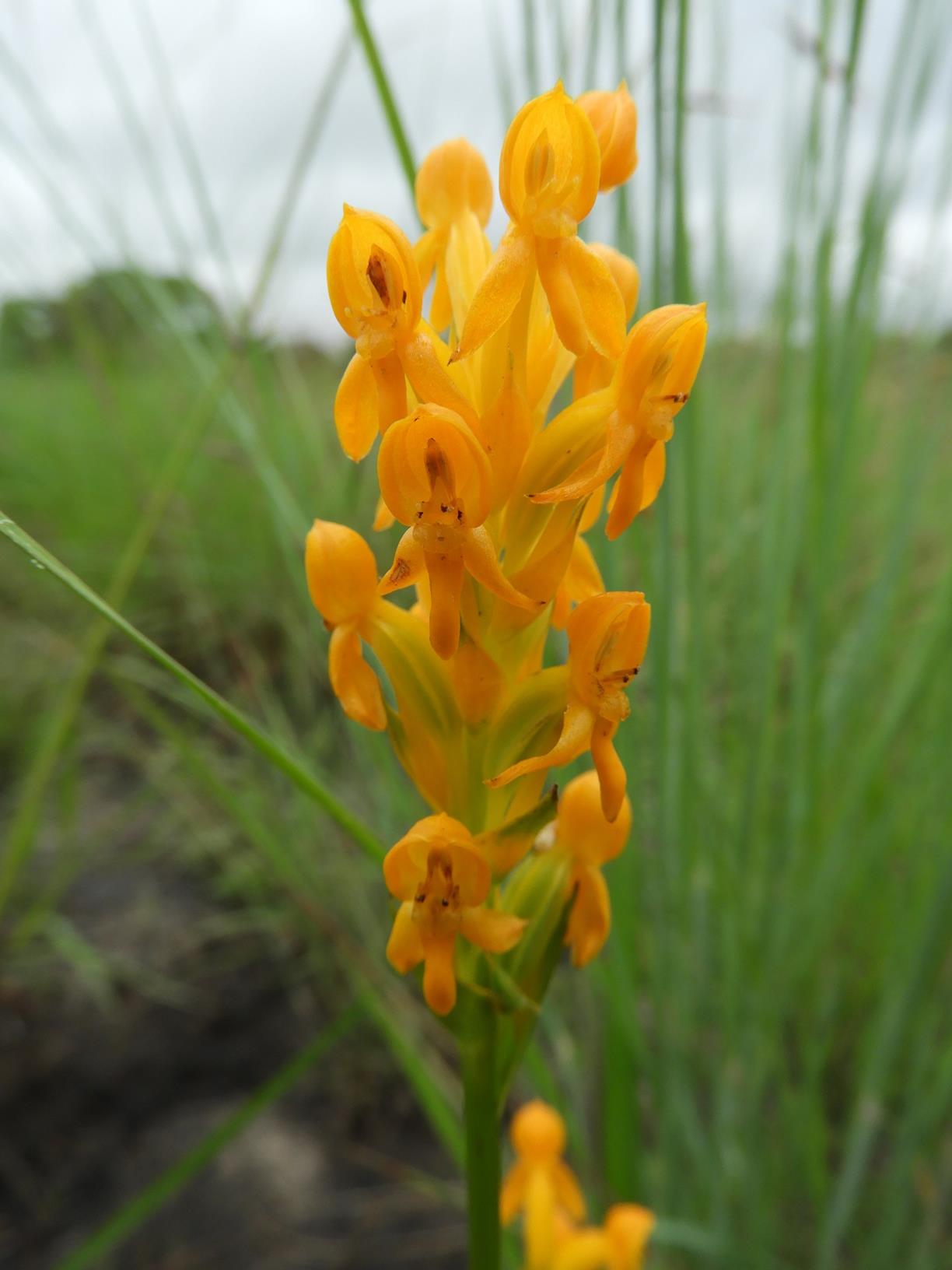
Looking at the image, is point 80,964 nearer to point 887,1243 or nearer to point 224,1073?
point 224,1073

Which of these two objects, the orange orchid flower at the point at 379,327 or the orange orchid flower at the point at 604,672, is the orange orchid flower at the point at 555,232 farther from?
the orange orchid flower at the point at 604,672

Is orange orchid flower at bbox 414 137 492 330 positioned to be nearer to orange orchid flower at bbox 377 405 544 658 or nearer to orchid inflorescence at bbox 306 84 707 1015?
orchid inflorescence at bbox 306 84 707 1015

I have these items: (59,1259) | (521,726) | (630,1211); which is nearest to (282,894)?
(59,1259)

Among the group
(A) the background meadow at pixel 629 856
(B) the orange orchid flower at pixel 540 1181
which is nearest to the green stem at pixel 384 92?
(A) the background meadow at pixel 629 856

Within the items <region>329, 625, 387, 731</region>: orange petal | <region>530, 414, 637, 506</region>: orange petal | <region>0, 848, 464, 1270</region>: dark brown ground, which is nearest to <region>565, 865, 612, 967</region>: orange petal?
<region>329, 625, 387, 731</region>: orange petal

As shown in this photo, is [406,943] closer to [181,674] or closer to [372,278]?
[181,674]

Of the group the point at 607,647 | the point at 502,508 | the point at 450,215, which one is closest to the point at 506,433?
the point at 502,508
